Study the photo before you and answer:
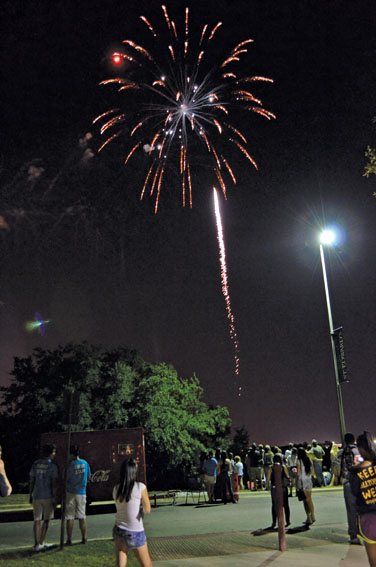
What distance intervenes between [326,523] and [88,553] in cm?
581

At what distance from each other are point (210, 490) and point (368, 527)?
13.7 meters

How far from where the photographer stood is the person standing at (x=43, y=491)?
378 inches

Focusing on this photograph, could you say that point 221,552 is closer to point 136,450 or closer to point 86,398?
point 136,450

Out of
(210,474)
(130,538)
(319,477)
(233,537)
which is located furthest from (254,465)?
(130,538)

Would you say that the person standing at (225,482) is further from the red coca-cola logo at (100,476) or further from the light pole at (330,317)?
the light pole at (330,317)

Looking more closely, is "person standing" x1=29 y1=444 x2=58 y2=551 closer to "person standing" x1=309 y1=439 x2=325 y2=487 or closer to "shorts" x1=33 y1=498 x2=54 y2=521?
"shorts" x1=33 y1=498 x2=54 y2=521

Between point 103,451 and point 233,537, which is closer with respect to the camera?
point 233,537

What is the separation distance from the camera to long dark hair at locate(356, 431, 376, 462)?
19.6ft

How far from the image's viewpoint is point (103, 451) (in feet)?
58.1

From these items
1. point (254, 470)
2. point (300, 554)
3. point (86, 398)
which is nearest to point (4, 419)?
point (86, 398)

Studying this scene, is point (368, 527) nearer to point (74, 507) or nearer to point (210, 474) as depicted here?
point (74, 507)

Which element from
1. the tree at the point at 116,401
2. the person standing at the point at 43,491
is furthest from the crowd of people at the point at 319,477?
the tree at the point at 116,401

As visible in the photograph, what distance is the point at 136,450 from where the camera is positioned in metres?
17.6

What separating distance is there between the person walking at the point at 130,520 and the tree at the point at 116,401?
28.9 meters
